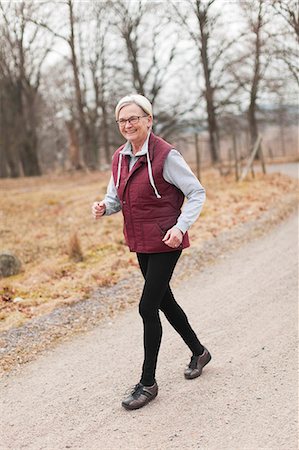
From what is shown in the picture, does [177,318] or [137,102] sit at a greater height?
[137,102]

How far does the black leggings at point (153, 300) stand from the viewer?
363cm

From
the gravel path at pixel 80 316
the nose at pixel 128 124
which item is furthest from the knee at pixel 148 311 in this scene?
the gravel path at pixel 80 316

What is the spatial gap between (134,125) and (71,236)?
6.00 metres

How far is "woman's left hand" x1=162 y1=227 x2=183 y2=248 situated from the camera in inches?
135

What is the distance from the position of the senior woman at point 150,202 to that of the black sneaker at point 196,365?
16.0 inches

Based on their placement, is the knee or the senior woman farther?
the knee

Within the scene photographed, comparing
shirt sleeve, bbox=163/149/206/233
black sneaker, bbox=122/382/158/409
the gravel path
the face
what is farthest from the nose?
the gravel path

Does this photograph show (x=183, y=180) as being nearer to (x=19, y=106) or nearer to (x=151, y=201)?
(x=151, y=201)

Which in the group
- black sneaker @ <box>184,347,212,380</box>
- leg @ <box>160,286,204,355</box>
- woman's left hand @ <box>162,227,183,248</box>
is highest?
woman's left hand @ <box>162,227,183,248</box>

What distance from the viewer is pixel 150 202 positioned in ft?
11.7

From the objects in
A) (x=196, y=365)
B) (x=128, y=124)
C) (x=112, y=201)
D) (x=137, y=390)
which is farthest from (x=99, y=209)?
(x=196, y=365)

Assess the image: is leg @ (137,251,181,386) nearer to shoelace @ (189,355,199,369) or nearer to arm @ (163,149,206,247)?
arm @ (163,149,206,247)

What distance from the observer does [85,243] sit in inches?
391

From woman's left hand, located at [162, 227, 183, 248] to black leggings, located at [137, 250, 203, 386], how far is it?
0.19 m
